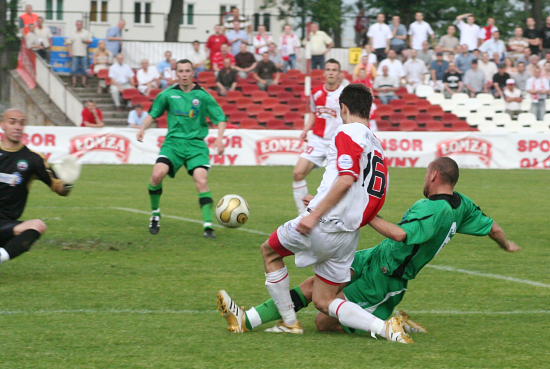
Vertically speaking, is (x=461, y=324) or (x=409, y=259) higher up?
(x=409, y=259)

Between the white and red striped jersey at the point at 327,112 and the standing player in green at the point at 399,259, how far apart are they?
23.0 ft

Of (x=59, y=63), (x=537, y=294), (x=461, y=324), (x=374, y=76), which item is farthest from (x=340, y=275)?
(x=59, y=63)

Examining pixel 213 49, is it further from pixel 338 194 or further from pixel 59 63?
pixel 338 194

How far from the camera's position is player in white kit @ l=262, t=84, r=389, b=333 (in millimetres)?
Answer: 6164

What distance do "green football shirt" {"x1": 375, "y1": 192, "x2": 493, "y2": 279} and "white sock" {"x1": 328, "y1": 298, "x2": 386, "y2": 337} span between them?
361 millimetres

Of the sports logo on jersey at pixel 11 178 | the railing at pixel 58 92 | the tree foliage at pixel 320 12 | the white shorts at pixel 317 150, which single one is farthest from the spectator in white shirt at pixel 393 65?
Answer: the sports logo on jersey at pixel 11 178

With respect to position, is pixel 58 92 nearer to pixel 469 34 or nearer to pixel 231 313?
pixel 469 34

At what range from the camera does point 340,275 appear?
643 cm

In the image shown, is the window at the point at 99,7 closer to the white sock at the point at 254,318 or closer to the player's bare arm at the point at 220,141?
the player's bare arm at the point at 220,141

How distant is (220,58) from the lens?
29.1 m

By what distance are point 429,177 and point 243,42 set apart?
76.6 ft

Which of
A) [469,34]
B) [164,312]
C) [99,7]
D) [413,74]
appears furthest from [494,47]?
[99,7]

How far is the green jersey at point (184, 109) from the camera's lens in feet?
40.1

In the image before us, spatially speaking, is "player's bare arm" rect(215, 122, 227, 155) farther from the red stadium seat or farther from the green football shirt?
the red stadium seat
